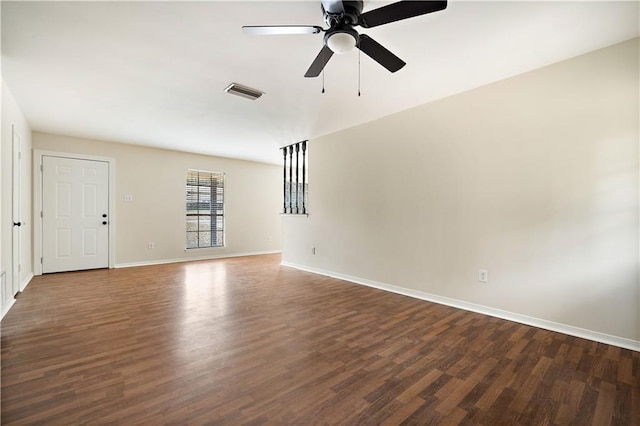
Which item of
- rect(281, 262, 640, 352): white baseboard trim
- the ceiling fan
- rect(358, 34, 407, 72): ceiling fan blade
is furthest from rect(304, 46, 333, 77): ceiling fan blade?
rect(281, 262, 640, 352): white baseboard trim

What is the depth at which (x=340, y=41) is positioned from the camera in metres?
1.88

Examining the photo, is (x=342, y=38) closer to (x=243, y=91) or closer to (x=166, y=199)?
(x=243, y=91)

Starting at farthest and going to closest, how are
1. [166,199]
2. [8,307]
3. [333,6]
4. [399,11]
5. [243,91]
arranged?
[166,199] → [243,91] → [8,307] → [333,6] → [399,11]

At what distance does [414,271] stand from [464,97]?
7.13ft

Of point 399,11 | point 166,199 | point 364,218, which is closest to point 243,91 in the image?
point 399,11

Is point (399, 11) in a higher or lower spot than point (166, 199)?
higher

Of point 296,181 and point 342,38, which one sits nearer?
point 342,38

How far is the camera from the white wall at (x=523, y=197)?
242 centimetres

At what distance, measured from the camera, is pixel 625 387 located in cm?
184

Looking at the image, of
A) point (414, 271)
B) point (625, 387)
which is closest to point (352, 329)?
point (414, 271)

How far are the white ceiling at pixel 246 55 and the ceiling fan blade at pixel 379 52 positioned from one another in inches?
9.5

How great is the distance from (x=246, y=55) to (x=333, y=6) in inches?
41.7

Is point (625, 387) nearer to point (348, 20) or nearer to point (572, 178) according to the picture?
point (572, 178)

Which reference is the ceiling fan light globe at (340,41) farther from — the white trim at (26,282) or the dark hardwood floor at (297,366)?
the white trim at (26,282)
